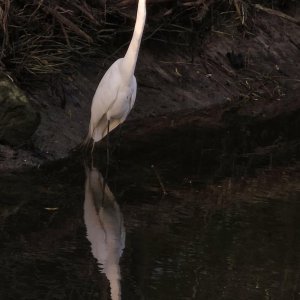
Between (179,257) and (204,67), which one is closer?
(179,257)

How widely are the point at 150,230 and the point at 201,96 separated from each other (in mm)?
4820

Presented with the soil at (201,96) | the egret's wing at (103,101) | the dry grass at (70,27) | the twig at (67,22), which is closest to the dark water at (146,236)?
the egret's wing at (103,101)

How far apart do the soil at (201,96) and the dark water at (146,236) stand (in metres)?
0.83

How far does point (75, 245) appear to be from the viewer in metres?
6.00

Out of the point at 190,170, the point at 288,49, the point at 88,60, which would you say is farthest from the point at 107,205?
the point at 288,49

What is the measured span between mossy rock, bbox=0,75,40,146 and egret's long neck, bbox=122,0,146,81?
95cm

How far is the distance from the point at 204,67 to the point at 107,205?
4.99 metres

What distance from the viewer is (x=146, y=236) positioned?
6309 millimetres

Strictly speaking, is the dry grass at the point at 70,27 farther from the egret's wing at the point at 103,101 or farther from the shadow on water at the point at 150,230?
the shadow on water at the point at 150,230

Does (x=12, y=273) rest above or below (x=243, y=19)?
below

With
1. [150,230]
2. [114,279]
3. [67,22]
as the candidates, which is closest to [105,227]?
[150,230]

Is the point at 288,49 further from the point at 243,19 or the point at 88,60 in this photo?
the point at 88,60

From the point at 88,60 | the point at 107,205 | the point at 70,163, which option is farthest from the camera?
the point at 88,60

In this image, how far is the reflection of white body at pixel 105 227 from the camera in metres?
5.59
